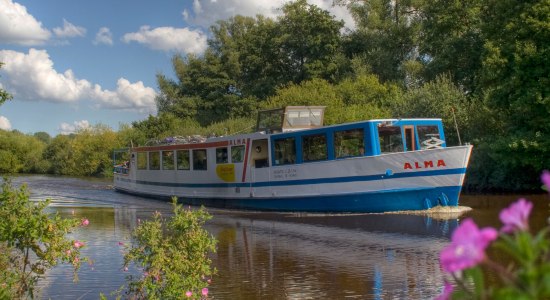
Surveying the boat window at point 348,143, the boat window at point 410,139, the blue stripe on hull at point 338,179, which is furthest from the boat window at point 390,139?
the blue stripe on hull at point 338,179

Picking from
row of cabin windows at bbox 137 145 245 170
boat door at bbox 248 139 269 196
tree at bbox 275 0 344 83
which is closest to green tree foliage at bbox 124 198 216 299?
boat door at bbox 248 139 269 196

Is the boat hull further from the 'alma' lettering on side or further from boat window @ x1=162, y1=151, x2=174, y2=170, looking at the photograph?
boat window @ x1=162, y1=151, x2=174, y2=170

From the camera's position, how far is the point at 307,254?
13203 mm

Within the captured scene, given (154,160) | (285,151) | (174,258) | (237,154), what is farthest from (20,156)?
(174,258)

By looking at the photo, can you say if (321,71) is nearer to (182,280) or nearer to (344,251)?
(344,251)

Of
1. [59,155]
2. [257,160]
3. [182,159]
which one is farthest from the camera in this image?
[59,155]

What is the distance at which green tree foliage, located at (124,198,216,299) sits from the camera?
655 cm

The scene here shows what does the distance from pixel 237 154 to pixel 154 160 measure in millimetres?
7334

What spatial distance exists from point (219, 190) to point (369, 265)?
1247cm

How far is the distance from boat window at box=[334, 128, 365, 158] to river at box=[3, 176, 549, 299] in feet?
6.67

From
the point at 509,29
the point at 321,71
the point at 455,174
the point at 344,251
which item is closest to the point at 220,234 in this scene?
A: the point at 344,251

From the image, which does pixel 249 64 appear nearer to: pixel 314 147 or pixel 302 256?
pixel 314 147

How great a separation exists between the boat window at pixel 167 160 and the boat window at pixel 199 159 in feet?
7.03

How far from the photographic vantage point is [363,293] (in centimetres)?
944
